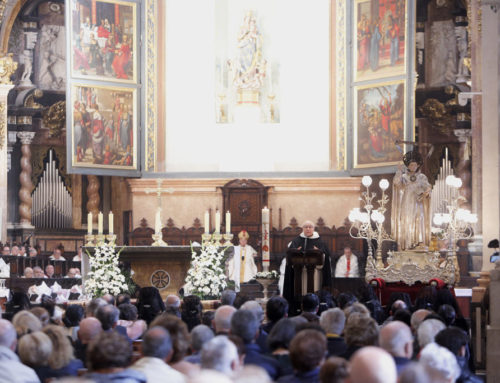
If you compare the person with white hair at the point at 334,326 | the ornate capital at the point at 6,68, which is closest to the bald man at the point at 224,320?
the person with white hair at the point at 334,326

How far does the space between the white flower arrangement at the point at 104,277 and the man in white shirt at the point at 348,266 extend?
22.5 feet

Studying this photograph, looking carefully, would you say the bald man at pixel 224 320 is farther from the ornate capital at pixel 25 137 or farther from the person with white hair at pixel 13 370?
the ornate capital at pixel 25 137

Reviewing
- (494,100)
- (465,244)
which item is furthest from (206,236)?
(465,244)

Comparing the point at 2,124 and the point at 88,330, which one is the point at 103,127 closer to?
→ the point at 2,124

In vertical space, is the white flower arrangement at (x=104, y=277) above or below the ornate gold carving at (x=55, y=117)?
below

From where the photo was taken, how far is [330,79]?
24.2 meters

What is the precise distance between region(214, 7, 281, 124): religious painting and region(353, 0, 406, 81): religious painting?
6.83 feet

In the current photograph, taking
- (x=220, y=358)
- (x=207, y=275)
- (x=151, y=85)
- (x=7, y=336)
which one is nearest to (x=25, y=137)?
(x=151, y=85)

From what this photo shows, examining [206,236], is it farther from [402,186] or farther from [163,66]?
[163,66]

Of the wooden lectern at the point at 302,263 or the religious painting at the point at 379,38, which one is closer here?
the wooden lectern at the point at 302,263

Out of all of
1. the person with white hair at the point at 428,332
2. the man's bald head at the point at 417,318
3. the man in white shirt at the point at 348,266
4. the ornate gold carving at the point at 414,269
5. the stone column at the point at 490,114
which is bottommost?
the man in white shirt at the point at 348,266

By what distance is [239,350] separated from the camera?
21.7 feet

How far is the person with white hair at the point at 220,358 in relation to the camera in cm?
552

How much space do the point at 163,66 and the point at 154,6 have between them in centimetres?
141
